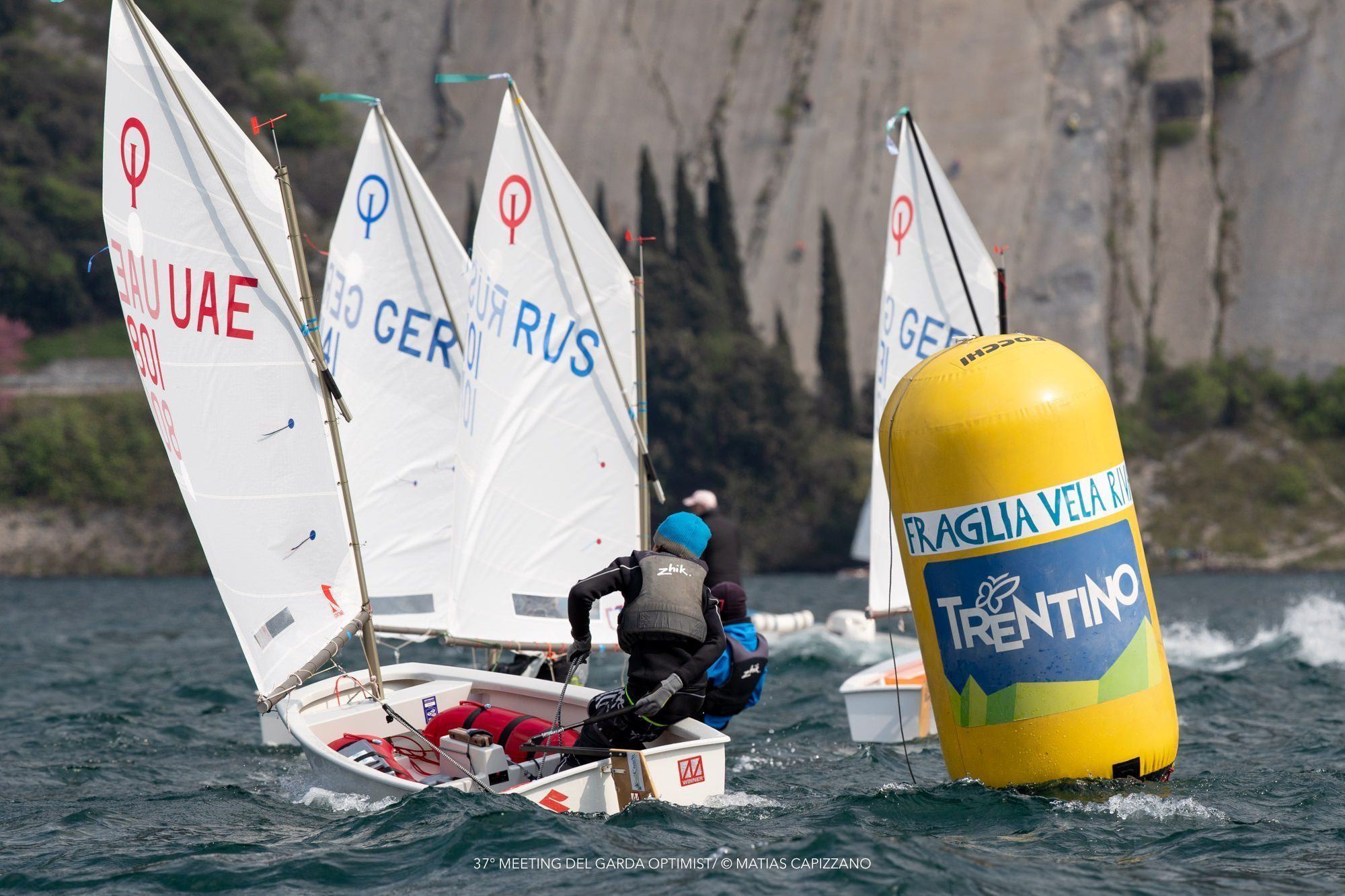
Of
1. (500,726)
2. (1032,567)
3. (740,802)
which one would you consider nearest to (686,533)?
(740,802)

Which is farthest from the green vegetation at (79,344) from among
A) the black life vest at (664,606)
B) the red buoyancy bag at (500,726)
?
the black life vest at (664,606)

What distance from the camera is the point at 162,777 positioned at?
35.7ft

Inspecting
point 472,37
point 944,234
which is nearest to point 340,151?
point 472,37

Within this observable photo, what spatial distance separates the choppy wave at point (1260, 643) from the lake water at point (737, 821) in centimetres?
401

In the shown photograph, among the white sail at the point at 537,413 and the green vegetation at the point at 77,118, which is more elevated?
the green vegetation at the point at 77,118

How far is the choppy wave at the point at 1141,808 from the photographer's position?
8.20 meters

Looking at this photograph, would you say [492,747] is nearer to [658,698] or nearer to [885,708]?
[658,698]

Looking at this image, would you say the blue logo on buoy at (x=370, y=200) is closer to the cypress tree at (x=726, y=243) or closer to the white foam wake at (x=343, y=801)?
the white foam wake at (x=343, y=801)

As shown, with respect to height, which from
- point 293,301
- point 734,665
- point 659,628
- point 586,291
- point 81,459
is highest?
point 586,291

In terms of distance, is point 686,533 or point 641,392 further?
point 641,392

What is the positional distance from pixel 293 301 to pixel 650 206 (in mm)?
57015

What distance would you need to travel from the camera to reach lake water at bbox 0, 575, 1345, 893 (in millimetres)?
7137

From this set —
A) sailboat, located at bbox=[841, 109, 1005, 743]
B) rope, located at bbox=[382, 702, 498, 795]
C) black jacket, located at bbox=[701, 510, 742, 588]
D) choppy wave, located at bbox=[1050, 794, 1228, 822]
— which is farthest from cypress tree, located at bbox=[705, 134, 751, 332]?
choppy wave, located at bbox=[1050, 794, 1228, 822]

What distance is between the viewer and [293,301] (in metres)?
9.66
